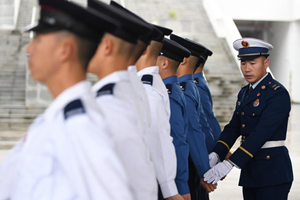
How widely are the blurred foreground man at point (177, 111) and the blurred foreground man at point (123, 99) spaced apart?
959 mm

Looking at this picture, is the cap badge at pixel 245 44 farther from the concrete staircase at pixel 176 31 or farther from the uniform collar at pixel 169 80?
the concrete staircase at pixel 176 31

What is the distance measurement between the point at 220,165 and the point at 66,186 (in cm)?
195

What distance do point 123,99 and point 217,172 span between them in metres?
1.64

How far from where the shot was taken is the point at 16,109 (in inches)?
395

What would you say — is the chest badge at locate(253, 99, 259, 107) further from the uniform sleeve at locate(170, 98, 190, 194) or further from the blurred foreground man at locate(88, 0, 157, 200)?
the blurred foreground man at locate(88, 0, 157, 200)

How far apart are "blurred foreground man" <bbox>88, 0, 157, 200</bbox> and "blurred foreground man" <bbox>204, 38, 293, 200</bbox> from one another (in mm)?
1439

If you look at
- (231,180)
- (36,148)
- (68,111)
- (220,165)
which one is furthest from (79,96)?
(231,180)

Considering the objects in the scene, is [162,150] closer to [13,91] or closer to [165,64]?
[165,64]

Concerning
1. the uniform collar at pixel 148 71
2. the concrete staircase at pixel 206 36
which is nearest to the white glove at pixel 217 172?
the uniform collar at pixel 148 71

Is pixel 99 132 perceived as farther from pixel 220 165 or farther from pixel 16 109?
pixel 16 109

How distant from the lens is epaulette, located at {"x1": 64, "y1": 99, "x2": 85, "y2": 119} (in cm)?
117

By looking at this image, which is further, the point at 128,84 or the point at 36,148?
the point at 128,84

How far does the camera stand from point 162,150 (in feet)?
7.04

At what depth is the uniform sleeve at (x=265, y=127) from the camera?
9.52 ft
